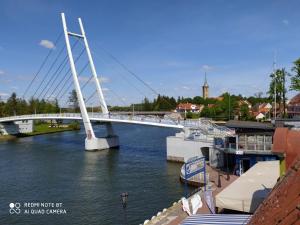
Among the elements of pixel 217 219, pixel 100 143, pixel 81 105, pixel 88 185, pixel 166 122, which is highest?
pixel 81 105

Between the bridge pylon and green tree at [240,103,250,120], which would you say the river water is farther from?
green tree at [240,103,250,120]

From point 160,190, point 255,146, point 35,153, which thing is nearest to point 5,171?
point 35,153

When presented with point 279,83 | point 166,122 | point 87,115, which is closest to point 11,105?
point 87,115

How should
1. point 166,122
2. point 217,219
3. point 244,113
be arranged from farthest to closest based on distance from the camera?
point 244,113 → point 166,122 → point 217,219

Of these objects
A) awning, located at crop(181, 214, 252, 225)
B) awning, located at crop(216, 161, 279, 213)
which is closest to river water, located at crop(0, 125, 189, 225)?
awning, located at crop(216, 161, 279, 213)

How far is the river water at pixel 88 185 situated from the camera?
21.5 m

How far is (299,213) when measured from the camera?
2.00 metres

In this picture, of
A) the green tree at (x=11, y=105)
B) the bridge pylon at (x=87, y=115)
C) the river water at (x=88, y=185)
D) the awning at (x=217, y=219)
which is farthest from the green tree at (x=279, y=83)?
the green tree at (x=11, y=105)

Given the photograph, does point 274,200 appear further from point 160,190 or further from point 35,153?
point 35,153

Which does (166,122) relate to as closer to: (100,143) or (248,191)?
(100,143)

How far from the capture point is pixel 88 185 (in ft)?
97.1

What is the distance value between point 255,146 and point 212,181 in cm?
424

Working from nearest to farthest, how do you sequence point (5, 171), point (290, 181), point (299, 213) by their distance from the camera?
point (299, 213) → point (290, 181) → point (5, 171)

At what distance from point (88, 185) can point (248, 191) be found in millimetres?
18272
